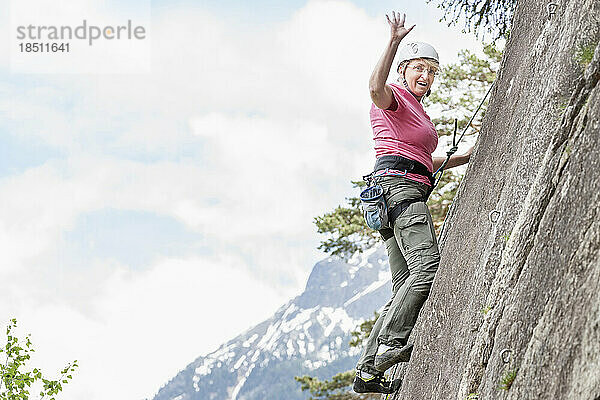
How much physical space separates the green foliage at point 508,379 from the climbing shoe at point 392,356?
183 cm

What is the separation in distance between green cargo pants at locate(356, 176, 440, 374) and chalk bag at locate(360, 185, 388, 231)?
0.06 m

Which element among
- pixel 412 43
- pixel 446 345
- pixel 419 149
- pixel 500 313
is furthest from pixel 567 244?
pixel 412 43

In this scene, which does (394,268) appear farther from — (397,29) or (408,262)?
(397,29)

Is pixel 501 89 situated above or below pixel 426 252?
above

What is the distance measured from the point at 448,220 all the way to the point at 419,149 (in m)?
0.76

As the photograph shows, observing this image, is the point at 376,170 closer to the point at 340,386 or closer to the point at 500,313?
the point at 500,313

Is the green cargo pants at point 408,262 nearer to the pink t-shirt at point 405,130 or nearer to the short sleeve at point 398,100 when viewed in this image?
the pink t-shirt at point 405,130

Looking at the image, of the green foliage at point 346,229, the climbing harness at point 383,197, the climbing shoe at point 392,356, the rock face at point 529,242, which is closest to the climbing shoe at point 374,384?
the climbing shoe at point 392,356

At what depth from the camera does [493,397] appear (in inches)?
152

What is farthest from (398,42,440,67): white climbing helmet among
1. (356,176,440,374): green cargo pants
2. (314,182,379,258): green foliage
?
(314,182,379,258): green foliage

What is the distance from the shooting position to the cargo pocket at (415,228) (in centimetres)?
571

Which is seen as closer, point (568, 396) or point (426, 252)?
point (568, 396)

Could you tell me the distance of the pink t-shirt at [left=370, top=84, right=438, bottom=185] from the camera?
588 cm

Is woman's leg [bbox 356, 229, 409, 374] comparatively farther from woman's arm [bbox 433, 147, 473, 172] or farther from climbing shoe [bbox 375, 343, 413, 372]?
woman's arm [bbox 433, 147, 473, 172]
